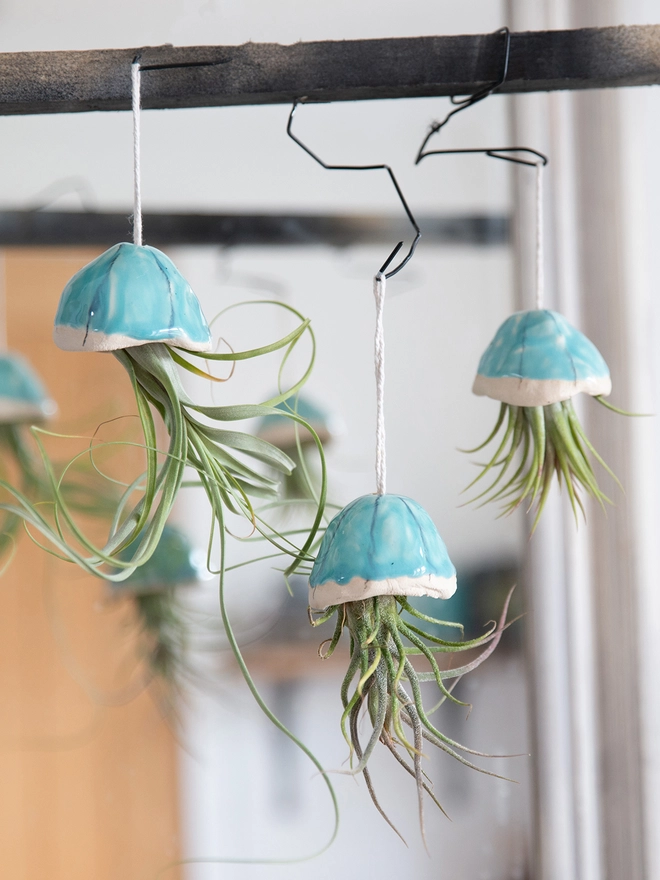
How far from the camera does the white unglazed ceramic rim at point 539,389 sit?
1.36ft

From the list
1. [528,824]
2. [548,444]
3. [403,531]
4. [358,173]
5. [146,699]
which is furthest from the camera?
[146,699]

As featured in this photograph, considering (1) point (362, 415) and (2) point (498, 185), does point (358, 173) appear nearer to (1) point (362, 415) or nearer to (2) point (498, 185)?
(2) point (498, 185)

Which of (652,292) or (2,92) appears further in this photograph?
(652,292)

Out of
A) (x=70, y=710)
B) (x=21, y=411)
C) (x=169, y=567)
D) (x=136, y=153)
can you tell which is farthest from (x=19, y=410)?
(x=70, y=710)

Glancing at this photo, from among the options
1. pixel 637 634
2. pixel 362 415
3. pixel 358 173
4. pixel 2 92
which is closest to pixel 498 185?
pixel 358 173

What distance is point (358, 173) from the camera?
3.30 feet

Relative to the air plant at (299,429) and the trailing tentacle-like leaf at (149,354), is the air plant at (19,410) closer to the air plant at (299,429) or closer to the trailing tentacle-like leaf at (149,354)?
the air plant at (299,429)

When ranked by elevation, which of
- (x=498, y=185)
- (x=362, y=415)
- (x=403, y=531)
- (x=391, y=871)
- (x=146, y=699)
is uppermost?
(x=498, y=185)

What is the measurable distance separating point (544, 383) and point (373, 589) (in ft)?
0.55

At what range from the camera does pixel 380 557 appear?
315 millimetres

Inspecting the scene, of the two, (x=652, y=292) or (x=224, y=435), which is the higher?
(x=652, y=292)

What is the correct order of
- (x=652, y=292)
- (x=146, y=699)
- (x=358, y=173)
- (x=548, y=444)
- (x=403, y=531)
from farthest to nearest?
1. (x=146, y=699)
2. (x=358, y=173)
3. (x=652, y=292)
4. (x=548, y=444)
5. (x=403, y=531)

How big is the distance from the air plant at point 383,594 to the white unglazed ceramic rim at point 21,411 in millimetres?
485

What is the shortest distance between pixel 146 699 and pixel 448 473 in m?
0.53
